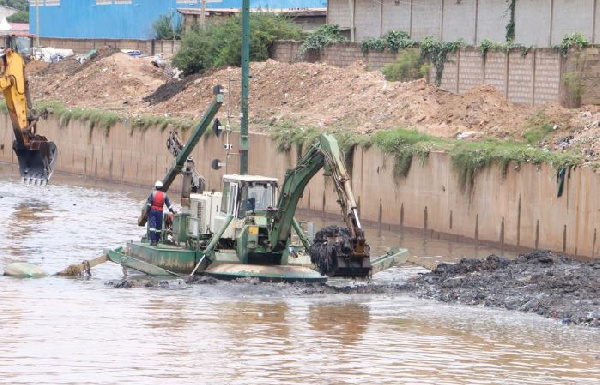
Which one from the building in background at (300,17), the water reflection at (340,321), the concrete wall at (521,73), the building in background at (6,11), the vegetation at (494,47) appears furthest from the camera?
the building in background at (6,11)

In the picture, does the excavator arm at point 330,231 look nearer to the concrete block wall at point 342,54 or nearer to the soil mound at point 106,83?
Answer: the concrete block wall at point 342,54

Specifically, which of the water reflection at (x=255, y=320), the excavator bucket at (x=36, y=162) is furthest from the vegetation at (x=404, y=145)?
the water reflection at (x=255, y=320)

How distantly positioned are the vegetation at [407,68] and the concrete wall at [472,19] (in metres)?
2.90

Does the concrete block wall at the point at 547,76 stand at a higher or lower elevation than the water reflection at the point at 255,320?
higher

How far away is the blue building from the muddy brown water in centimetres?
5524

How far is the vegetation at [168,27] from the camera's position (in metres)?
85.3

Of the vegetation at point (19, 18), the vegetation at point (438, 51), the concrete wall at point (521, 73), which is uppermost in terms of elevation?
the vegetation at point (19, 18)

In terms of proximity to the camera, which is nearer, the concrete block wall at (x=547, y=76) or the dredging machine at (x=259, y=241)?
the dredging machine at (x=259, y=241)

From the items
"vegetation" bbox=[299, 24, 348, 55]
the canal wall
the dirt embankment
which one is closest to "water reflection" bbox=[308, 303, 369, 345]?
the canal wall

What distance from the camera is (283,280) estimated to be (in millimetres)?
28641

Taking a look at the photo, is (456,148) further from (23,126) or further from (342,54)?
(342,54)

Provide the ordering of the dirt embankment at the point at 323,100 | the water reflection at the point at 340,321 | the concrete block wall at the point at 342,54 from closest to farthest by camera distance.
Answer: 1. the water reflection at the point at 340,321
2. the dirt embankment at the point at 323,100
3. the concrete block wall at the point at 342,54

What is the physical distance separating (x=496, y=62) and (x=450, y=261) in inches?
632

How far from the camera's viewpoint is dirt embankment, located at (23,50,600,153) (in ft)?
140
